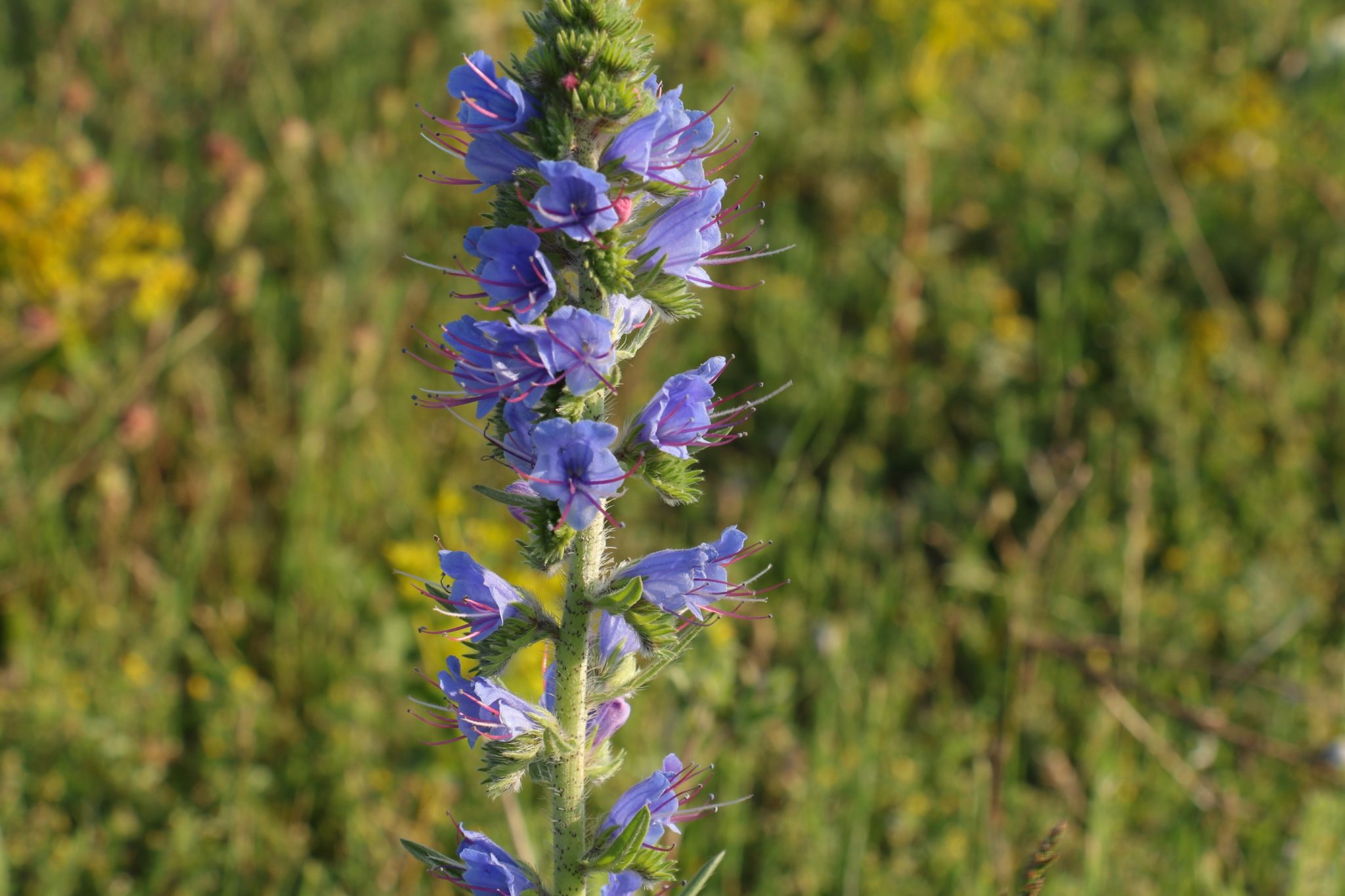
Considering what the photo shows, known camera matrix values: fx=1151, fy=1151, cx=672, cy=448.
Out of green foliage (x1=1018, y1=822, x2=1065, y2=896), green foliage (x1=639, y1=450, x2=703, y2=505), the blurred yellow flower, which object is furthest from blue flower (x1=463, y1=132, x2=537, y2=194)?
the blurred yellow flower

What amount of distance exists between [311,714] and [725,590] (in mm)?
2909

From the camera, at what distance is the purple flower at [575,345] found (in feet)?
6.61

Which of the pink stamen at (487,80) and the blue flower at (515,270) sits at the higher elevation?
the pink stamen at (487,80)

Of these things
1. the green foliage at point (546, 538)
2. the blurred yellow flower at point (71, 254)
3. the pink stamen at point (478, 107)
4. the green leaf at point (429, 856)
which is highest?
the pink stamen at point (478, 107)

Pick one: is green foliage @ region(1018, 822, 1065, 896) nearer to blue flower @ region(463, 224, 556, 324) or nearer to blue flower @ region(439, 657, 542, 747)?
blue flower @ region(439, 657, 542, 747)

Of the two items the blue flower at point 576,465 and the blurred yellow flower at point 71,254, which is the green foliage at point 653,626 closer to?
the blue flower at point 576,465

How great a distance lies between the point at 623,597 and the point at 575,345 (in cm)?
49

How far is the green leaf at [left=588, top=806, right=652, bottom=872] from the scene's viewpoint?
7.13ft

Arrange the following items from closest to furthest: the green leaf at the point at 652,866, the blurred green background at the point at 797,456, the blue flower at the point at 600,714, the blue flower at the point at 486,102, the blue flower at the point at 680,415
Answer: the blue flower at the point at 486,102 → the blue flower at the point at 680,415 → the green leaf at the point at 652,866 → the blue flower at the point at 600,714 → the blurred green background at the point at 797,456

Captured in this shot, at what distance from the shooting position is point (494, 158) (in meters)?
2.14

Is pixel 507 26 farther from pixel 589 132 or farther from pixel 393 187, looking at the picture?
pixel 589 132

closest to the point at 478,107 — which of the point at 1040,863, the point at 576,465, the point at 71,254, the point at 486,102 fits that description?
the point at 486,102

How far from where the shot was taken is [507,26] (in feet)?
26.0

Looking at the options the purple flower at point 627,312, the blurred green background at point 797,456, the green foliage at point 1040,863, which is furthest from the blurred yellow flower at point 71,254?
the green foliage at point 1040,863
